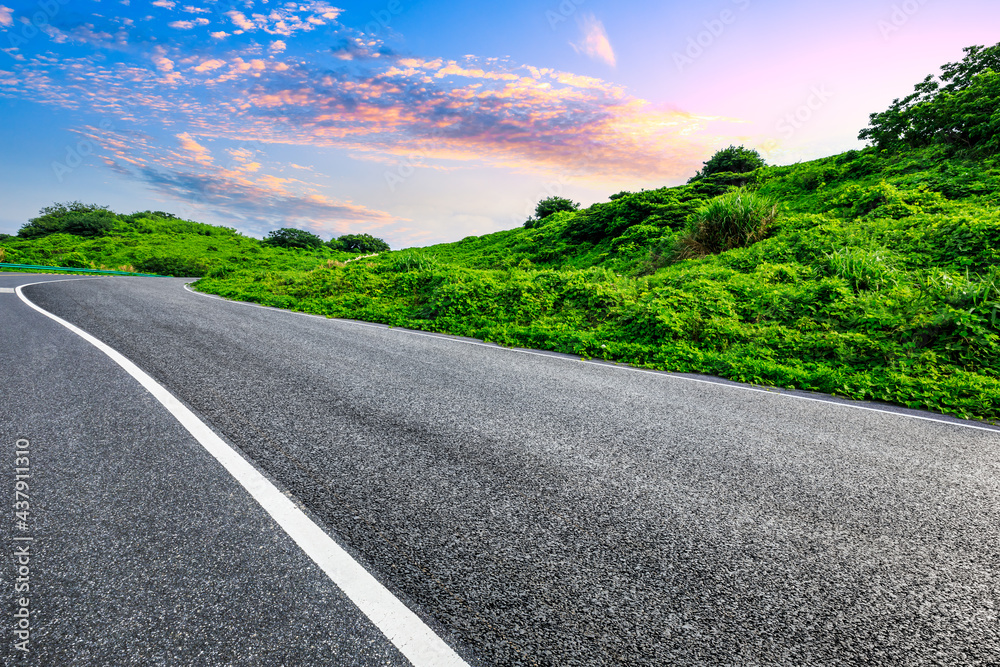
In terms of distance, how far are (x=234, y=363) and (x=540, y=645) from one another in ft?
16.5

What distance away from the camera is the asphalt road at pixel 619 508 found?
1.70 metres

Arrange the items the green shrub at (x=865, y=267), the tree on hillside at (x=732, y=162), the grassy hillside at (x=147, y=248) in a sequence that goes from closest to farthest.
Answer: the green shrub at (x=865, y=267), the tree on hillside at (x=732, y=162), the grassy hillside at (x=147, y=248)

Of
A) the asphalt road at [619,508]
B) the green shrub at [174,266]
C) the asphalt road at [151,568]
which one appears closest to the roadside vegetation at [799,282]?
the asphalt road at [619,508]

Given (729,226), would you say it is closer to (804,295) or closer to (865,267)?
(865,267)

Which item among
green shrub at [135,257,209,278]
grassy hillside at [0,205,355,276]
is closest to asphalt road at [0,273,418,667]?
grassy hillside at [0,205,355,276]

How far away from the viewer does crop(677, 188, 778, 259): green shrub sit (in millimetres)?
12547

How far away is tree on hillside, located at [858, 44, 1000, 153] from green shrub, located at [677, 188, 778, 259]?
16.5 ft

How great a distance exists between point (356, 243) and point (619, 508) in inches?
1921

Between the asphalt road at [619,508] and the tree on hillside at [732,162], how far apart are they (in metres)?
18.5

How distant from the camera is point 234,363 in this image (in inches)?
208

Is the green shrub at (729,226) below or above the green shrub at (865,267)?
above

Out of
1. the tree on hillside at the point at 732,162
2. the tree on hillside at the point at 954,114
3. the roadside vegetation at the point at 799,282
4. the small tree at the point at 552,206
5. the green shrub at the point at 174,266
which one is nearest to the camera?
the roadside vegetation at the point at 799,282

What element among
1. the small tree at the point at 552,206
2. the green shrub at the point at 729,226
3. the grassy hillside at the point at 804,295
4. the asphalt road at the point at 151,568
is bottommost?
the asphalt road at the point at 151,568

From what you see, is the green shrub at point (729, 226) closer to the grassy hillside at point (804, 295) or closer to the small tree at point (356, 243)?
the grassy hillside at point (804, 295)
